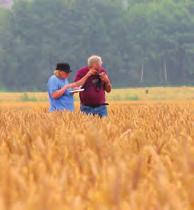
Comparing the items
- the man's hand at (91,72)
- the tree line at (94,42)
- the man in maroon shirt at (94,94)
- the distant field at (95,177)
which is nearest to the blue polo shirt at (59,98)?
the man in maroon shirt at (94,94)

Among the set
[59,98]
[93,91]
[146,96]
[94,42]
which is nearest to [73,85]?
[59,98]

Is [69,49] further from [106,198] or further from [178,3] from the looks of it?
[106,198]

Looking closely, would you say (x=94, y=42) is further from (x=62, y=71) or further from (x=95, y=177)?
(x=95, y=177)

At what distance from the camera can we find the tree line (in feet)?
290

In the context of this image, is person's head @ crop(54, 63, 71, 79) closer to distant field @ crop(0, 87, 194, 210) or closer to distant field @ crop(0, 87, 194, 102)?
distant field @ crop(0, 87, 194, 210)

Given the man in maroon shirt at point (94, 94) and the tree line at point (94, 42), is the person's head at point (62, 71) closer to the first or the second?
the man in maroon shirt at point (94, 94)

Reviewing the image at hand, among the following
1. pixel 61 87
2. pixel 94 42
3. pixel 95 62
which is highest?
pixel 94 42

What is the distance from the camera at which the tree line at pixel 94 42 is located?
8831 centimetres

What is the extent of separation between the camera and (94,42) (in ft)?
298

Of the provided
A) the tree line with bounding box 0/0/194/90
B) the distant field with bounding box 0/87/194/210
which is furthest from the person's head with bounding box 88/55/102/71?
the tree line with bounding box 0/0/194/90

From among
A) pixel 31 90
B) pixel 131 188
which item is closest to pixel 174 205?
pixel 131 188

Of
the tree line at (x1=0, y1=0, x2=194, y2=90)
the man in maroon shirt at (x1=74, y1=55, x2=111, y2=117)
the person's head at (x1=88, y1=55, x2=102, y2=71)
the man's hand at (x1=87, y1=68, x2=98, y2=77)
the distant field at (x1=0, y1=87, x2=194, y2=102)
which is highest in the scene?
the tree line at (x1=0, y1=0, x2=194, y2=90)

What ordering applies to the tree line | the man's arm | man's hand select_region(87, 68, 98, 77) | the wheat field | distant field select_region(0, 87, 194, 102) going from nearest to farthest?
the wheat field < the man's arm < man's hand select_region(87, 68, 98, 77) < distant field select_region(0, 87, 194, 102) < the tree line

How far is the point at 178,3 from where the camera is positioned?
331ft
